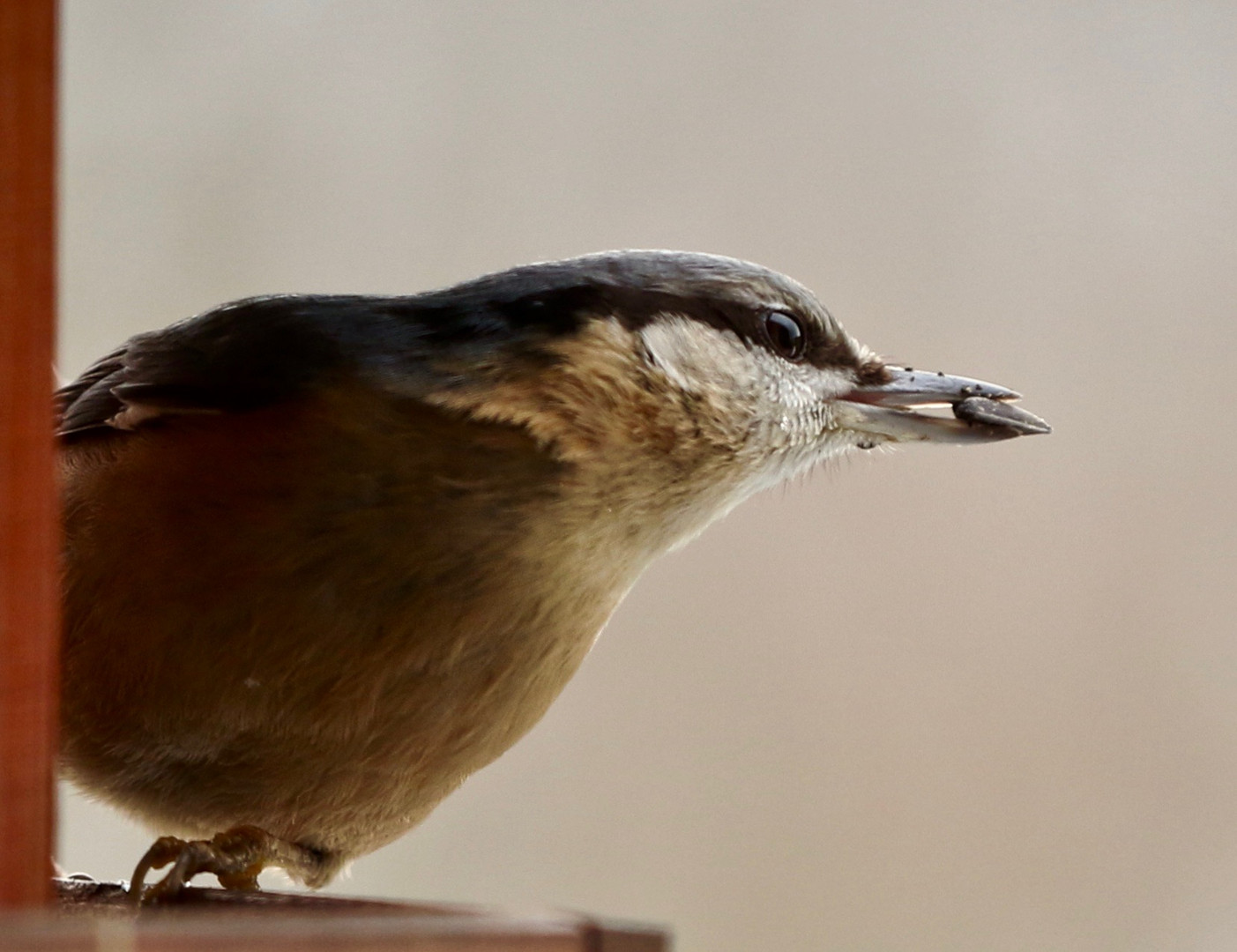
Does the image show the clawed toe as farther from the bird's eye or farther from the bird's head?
the bird's eye

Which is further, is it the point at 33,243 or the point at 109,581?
the point at 109,581

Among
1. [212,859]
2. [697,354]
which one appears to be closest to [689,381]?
[697,354]

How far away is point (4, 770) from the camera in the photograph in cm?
52

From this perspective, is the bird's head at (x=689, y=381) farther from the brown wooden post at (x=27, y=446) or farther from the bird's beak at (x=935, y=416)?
the brown wooden post at (x=27, y=446)

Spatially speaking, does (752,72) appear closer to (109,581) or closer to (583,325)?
(583,325)

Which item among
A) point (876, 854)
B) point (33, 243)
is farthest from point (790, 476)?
point (876, 854)

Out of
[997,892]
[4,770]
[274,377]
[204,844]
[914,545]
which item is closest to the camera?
[4,770]

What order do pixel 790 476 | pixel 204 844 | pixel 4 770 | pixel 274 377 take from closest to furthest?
pixel 4 770, pixel 204 844, pixel 274 377, pixel 790 476

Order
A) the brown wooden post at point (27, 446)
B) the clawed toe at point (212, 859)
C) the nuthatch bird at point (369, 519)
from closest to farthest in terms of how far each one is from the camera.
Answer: the brown wooden post at point (27, 446), the clawed toe at point (212, 859), the nuthatch bird at point (369, 519)

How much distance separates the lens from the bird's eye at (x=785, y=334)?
3.58ft

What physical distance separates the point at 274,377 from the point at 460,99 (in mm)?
1119

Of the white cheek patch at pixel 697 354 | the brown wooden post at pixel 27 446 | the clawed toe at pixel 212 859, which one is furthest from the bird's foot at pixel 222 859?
the white cheek patch at pixel 697 354

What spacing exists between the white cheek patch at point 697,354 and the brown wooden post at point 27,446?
0.52 metres

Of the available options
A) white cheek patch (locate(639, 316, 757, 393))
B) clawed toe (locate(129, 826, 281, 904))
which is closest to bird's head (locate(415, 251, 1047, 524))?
white cheek patch (locate(639, 316, 757, 393))
